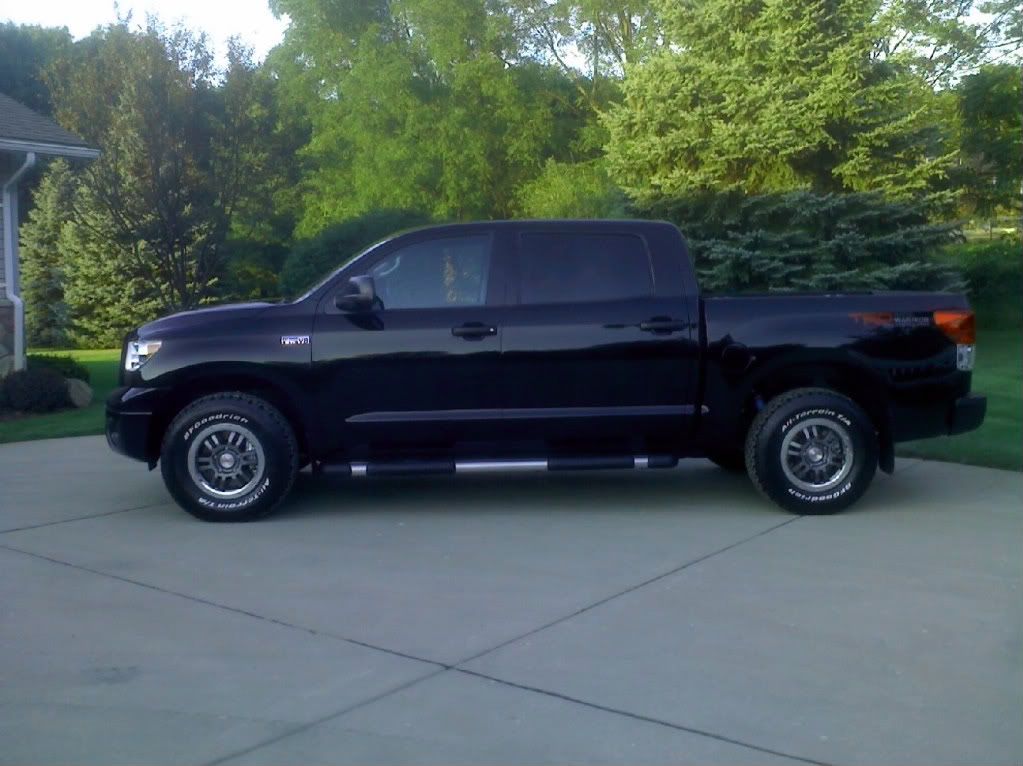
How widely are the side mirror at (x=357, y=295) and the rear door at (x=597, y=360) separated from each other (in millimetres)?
893

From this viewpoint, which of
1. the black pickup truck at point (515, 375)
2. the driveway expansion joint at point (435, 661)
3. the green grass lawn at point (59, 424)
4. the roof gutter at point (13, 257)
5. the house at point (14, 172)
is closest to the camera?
the driveway expansion joint at point (435, 661)

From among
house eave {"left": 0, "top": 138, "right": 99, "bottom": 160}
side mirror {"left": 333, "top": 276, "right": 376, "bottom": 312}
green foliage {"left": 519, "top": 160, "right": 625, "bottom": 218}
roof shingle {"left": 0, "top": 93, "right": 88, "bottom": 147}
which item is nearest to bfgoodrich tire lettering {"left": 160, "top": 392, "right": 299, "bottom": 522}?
side mirror {"left": 333, "top": 276, "right": 376, "bottom": 312}

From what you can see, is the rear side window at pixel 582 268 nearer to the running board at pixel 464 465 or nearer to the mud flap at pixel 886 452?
the running board at pixel 464 465

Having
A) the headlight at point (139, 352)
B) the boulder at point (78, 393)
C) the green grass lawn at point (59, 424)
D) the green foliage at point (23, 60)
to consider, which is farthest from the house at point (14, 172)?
the green foliage at point (23, 60)

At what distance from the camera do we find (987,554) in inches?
279

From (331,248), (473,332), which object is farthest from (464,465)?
(331,248)

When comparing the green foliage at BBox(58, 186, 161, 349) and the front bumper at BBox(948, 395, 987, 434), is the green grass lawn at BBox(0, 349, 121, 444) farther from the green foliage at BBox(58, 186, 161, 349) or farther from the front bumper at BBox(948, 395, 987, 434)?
the green foliage at BBox(58, 186, 161, 349)

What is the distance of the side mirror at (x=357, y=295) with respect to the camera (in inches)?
305

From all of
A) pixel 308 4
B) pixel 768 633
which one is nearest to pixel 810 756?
pixel 768 633

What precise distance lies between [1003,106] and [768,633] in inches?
1020

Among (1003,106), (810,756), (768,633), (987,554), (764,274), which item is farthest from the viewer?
(1003,106)

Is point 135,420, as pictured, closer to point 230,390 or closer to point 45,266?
point 230,390

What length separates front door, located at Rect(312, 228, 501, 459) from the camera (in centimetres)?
790

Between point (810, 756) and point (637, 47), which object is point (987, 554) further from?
point (637, 47)
